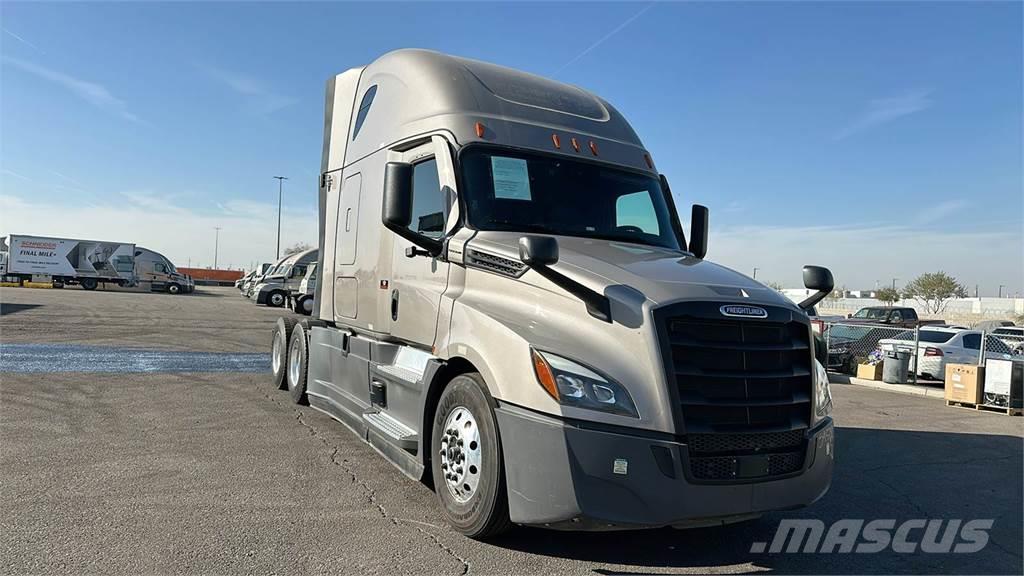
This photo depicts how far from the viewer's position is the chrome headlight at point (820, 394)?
13.8 ft

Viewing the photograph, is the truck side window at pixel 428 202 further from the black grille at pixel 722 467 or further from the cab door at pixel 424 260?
the black grille at pixel 722 467

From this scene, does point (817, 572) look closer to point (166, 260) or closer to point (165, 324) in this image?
point (165, 324)

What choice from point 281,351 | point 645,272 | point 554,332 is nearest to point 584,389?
point 554,332

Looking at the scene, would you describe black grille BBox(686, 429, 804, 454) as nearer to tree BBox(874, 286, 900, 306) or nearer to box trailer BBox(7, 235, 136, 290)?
box trailer BBox(7, 235, 136, 290)

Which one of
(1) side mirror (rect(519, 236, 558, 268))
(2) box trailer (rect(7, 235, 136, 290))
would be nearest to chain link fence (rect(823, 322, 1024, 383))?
(1) side mirror (rect(519, 236, 558, 268))

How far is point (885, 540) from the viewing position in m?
4.62

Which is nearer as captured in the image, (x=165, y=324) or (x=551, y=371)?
(x=551, y=371)

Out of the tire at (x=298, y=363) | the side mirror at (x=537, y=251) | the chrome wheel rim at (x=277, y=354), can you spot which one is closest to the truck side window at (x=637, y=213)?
the side mirror at (x=537, y=251)

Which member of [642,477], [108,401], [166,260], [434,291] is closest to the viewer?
[642,477]

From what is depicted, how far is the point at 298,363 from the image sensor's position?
27.5 ft

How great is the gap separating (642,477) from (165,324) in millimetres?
18976

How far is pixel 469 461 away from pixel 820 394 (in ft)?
7.46

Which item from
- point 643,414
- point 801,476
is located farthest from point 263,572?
point 801,476

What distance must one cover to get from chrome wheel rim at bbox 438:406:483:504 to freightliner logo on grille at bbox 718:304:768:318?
5.38 feet
